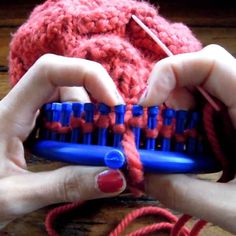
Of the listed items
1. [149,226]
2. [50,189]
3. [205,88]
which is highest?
[205,88]

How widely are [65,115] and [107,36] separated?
106 mm

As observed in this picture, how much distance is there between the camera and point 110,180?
457 mm

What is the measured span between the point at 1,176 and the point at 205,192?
203 mm

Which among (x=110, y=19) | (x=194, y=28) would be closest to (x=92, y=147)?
(x=110, y=19)

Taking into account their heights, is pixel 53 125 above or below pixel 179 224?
above

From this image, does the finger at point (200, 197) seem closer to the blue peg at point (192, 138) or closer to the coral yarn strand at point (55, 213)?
the blue peg at point (192, 138)

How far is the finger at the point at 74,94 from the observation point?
0.52 metres

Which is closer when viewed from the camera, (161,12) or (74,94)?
(74,94)

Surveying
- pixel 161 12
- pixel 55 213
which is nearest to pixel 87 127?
pixel 55 213

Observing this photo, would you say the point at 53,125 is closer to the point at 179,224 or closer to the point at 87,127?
the point at 87,127

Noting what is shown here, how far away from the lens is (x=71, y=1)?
58 cm

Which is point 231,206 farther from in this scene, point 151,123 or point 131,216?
point 131,216

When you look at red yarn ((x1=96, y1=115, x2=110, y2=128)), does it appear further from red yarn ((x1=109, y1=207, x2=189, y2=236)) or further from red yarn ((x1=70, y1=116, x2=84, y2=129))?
red yarn ((x1=109, y1=207, x2=189, y2=236))

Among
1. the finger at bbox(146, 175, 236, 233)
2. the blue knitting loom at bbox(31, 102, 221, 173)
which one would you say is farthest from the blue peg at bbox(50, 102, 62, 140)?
the finger at bbox(146, 175, 236, 233)
